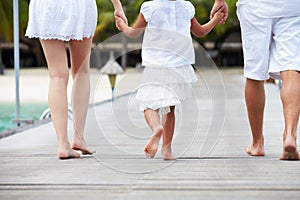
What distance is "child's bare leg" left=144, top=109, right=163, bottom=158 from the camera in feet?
12.8

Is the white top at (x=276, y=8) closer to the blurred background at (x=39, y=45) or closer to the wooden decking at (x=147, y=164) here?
the wooden decking at (x=147, y=164)

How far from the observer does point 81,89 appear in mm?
4504

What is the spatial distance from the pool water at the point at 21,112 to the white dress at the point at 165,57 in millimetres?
6124

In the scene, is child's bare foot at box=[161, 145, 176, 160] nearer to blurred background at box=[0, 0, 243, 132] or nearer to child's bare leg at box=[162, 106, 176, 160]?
child's bare leg at box=[162, 106, 176, 160]

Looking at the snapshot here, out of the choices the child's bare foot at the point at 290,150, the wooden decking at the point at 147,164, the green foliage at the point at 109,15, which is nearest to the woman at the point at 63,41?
the wooden decking at the point at 147,164

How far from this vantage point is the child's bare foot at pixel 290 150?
4.03 metres

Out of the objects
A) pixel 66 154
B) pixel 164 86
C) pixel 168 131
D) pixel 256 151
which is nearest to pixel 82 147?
pixel 66 154

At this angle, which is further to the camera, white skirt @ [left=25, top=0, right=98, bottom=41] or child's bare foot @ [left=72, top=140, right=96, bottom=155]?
child's bare foot @ [left=72, top=140, right=96, bottom=155]

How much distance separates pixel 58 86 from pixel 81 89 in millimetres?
192

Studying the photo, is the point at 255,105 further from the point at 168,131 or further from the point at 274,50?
the point at 168,131

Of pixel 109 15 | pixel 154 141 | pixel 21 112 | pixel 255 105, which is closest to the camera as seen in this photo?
pixel 154 141

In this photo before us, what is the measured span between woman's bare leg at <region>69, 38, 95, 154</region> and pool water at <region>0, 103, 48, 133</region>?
5.62 meters

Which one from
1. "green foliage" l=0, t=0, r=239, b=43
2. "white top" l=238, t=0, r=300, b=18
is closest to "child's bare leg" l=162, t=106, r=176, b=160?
"white top" l=238, t=0, r=300, b=18

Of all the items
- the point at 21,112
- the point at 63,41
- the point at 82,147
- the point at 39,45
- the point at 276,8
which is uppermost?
the point at 276,8
